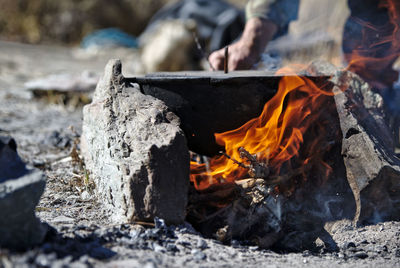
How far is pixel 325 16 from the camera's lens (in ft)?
24.8

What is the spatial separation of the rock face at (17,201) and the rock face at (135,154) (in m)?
0.46

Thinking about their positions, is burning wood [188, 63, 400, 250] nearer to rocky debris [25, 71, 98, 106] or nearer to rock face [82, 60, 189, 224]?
rock face [82, 60, 189, 224]

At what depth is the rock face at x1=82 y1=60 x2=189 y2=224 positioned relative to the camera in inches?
82.1

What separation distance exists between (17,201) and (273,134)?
1551mm

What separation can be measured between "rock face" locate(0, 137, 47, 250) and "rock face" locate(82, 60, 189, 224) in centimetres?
46

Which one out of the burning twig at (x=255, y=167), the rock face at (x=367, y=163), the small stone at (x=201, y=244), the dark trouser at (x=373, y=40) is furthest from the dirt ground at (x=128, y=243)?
the dark trouser at (x=373, y=40)

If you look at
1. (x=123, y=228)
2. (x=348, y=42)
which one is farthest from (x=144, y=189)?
(x=348, y=42)

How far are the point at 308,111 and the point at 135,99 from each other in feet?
3.58

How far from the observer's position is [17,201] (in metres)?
1.71

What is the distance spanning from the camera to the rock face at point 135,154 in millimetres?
2086

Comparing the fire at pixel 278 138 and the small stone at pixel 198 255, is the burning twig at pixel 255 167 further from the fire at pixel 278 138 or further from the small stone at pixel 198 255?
the small stone at pixel 198 255

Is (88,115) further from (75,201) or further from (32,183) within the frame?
(32,183)

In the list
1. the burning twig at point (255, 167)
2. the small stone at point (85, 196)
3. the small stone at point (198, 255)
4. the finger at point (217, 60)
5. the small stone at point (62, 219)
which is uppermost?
the finger at point (217, 60)

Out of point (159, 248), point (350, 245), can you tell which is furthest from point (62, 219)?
Answer: point (350, 245)
